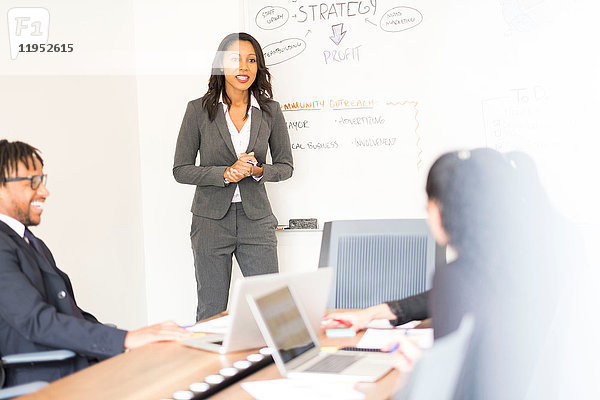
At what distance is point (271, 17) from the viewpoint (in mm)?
3768

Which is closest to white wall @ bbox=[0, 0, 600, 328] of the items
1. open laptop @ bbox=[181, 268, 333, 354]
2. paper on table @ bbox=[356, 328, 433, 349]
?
paper on table @ bbox=[356, 328, 433, 349]

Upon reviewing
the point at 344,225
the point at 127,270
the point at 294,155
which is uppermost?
the point at 294,155

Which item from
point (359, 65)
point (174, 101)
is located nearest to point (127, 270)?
point (174, 101)

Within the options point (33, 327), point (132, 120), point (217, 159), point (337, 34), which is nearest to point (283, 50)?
point (337, 34)

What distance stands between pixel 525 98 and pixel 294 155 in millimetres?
2098

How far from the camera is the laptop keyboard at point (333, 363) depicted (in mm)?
1577

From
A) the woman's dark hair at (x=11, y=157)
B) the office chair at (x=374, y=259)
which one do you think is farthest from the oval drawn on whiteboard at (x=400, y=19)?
the woman's dark hair at (x=11, y=157)

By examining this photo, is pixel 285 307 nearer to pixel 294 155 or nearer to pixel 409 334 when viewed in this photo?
pixel 409 334

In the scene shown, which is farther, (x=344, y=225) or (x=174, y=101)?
(x=174, y=101)

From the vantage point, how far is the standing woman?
331cm

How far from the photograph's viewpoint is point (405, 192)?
3.58 m

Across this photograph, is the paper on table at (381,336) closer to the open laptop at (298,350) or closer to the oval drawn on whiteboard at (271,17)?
the open laptop at (298,350)

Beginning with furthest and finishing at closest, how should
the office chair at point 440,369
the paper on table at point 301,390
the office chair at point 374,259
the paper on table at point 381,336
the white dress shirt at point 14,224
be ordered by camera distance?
the office chair at point 374,259 → the white dress shirt at point 14,224 → the paper on table at point 381,336 → the paper on table at point 301,390 → the office chair at point 440,369

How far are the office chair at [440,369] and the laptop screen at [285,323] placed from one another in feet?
2.16
